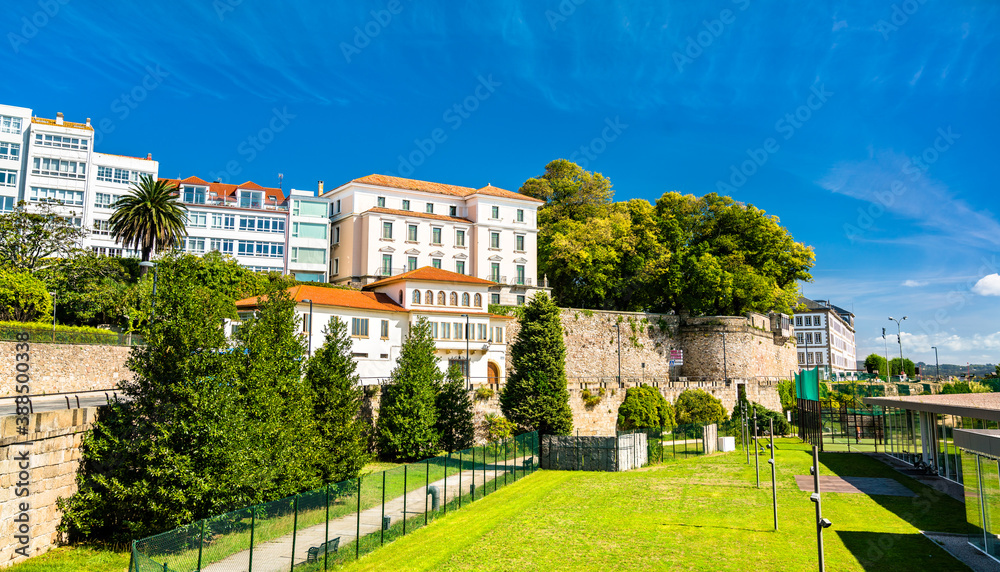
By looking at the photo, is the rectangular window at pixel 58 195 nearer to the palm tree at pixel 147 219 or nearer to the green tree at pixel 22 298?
the palm tree at pixel 147 219

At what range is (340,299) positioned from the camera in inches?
1853

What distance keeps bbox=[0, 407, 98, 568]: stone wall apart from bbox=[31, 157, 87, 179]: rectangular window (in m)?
55.3

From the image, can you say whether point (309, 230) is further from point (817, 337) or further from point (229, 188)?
point (817, 337)

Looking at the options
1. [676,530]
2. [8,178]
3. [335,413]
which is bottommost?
[676,530]

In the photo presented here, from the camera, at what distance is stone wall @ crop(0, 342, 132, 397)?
2966 centimetres

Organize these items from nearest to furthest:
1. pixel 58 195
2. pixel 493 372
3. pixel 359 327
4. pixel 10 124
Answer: pixel 359 327, pixel 493 372, pixel 10 124, pixel 58 195

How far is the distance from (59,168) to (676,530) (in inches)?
2616

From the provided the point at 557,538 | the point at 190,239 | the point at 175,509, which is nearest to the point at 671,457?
the point at 557,538

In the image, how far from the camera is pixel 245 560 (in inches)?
599

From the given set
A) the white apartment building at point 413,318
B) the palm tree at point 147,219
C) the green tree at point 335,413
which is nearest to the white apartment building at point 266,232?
the white apartment building at point 413,318

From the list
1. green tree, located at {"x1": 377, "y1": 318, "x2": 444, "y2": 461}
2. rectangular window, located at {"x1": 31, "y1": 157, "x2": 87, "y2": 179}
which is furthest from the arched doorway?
rectangular window, located at {"x1": 31, "y1": 157, "x2": 87, "y2": 179}

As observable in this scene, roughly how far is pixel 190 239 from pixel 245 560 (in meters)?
51.9

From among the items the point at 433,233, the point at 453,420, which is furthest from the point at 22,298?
the point at 433,233

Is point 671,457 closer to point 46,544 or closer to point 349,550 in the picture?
point 349,550
